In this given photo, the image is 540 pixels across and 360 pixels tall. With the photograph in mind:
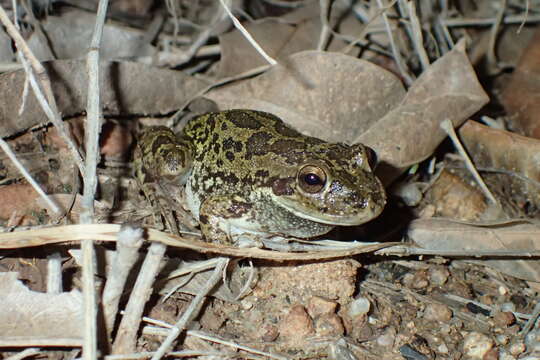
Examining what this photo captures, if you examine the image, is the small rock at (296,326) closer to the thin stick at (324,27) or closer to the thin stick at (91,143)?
the thin stick at (91,143)

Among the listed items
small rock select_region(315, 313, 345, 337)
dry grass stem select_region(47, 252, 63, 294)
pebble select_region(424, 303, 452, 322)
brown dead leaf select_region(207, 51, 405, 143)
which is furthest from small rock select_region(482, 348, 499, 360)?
dry grass stem select_region(47, 252, 63, 294)

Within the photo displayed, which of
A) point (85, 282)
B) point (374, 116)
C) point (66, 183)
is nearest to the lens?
point (85, 282)

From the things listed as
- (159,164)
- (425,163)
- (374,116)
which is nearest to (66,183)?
(159,164)

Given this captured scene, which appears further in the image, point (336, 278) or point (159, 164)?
point (159, 164)

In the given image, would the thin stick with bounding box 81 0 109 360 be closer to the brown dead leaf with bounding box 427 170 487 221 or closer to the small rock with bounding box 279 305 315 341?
the small rock with bounding box 279 305 315 341

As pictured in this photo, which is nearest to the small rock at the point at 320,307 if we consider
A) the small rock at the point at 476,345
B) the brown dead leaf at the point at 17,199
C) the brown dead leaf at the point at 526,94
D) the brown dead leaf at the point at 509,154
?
the small rock at the point at 476,345

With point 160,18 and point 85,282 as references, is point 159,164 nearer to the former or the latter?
point 85,282
